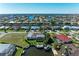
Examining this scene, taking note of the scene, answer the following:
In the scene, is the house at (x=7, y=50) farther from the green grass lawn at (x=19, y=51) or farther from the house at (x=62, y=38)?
the house at (x=62, y=38)

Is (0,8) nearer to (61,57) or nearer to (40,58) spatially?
(40,58)

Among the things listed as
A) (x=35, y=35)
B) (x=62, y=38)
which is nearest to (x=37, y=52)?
(x=35, y=35)

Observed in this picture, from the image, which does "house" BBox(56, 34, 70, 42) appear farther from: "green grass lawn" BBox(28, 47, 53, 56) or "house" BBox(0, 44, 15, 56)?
"house" BBox(0, 44, 15, 56)

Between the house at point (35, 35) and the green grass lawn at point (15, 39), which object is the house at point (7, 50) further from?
the house at point (35, 35)

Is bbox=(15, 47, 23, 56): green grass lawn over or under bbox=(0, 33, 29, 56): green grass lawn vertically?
under

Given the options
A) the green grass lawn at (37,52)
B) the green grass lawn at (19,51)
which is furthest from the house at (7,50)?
the green grass lawn at (37,52)

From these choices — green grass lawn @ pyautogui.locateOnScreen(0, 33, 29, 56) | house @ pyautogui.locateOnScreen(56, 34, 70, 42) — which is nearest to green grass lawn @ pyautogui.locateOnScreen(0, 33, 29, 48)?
green grass lawn @ pyautogui.locateOnScreen(0, 33, 29, 56)

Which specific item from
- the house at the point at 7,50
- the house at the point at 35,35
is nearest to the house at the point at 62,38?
the house at the point at 35,35

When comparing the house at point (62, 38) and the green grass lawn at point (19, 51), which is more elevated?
the house at point (62, 38)

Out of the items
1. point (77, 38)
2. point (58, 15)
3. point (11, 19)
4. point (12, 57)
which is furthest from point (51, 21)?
point (12, 57)

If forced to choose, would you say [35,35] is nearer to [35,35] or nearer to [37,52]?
[35,35]
